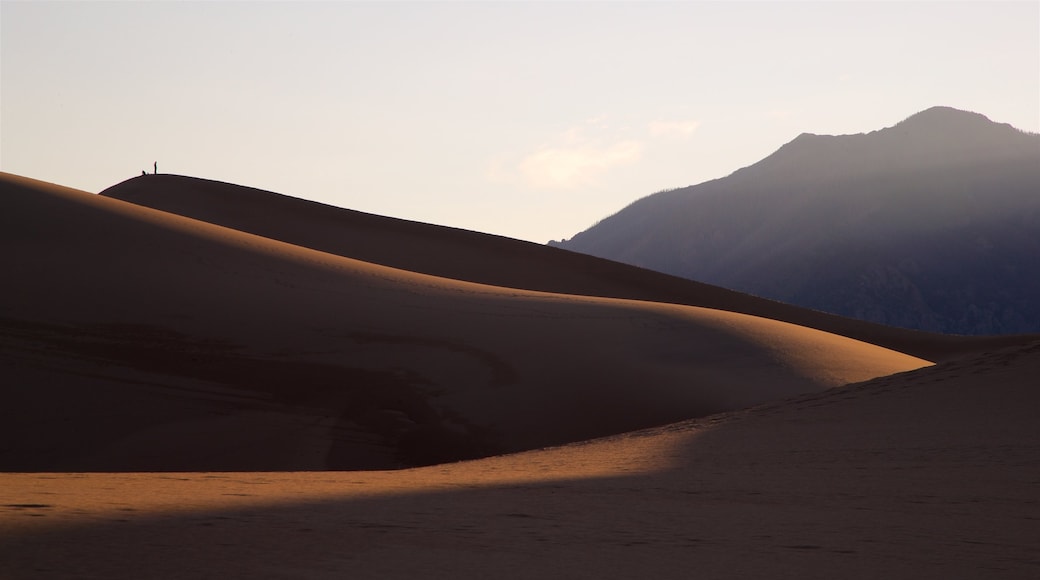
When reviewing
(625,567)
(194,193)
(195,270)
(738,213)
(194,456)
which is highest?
(738,213)

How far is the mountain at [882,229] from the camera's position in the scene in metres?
121

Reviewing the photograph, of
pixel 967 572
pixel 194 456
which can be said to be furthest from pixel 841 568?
pixel 194 456

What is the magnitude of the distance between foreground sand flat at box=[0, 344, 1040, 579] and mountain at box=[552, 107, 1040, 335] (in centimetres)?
11049

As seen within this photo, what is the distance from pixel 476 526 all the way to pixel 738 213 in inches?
5900

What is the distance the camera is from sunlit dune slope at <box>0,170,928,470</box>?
1409cm

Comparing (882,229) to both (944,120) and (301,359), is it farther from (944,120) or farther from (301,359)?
(301,359)

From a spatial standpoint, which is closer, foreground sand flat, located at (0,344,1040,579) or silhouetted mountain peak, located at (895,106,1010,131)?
foreground sand flat, located at (0,344,1040,579)

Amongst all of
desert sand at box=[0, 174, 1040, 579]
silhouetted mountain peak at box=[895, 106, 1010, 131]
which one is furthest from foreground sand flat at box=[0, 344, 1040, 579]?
silhouetted mountain peak at box=[895, 106, 1010, 131]

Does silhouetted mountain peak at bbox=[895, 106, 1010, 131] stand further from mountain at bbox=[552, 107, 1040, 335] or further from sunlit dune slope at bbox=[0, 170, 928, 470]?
sunlit dune slope at bbox=[0, 170, 928, 470]

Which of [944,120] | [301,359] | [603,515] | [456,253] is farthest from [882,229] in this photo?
[603,515]

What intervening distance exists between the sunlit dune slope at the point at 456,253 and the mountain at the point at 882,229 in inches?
3187

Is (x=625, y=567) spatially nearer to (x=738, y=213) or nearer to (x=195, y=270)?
(x=195, y=270)

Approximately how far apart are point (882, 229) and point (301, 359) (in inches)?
4972

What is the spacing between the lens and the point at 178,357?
1616 centimetres
